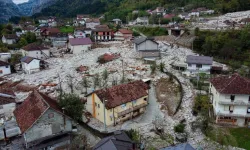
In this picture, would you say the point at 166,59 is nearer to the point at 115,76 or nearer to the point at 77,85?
the point at 115,76

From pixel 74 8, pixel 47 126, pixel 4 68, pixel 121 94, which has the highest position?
pixel 74 8

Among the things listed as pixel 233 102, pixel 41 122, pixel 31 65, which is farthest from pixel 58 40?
pixel 233 102

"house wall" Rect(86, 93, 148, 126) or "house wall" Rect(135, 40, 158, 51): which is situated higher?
"house wall" Rect(135, 40, 158, 51)

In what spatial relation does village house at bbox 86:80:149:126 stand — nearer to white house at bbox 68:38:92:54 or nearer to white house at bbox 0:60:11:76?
white house at bbox 0:60:11:76

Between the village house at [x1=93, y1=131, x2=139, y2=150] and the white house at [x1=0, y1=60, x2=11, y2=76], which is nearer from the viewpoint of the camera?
the village house at [x1=93, y1=131, x2=139, y2=150]

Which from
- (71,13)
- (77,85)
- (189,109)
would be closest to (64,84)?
(77,85)

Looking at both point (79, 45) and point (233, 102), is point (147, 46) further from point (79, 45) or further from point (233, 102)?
point (233, 102)

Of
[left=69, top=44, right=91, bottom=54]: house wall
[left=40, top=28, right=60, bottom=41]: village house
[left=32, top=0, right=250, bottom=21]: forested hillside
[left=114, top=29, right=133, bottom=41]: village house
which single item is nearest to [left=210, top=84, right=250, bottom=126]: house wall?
[left=69, top=44, right=91, bottom=54]: house wall
